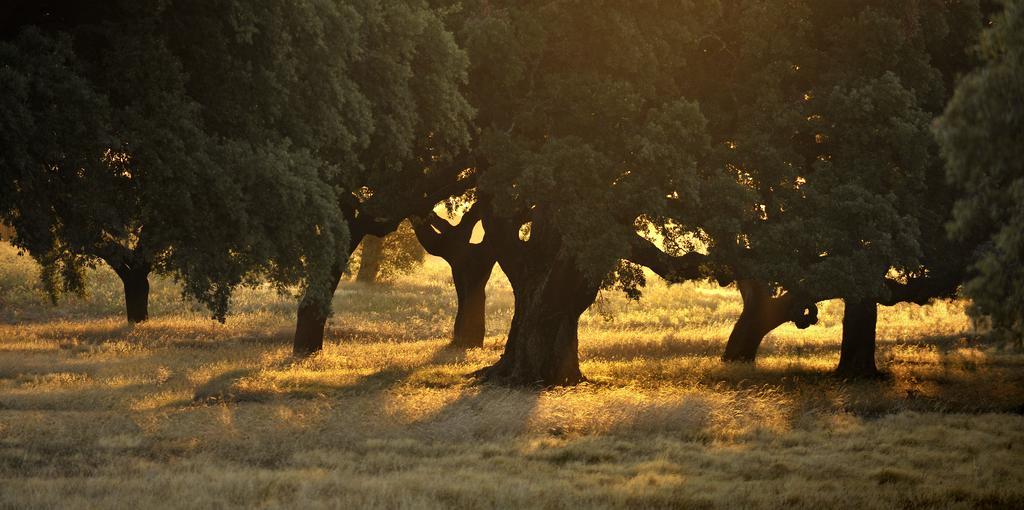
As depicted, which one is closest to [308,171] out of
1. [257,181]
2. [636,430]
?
[257,181]

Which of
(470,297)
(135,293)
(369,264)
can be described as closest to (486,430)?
(470,297)

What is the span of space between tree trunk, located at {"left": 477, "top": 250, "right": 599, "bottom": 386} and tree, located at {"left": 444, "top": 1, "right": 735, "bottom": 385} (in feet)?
7.62

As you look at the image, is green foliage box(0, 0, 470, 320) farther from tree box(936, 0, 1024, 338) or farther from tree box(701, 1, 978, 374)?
tree box(936, 0, 1024, 338)

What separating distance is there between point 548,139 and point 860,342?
418 inches

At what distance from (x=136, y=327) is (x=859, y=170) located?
89.9 ft

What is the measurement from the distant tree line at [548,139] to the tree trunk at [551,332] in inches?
2.4

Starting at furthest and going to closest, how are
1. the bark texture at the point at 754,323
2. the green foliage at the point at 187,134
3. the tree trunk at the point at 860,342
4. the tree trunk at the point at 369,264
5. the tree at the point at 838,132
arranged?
1. the tree trunk at the point at 369,264
2. the bark texture at the point at 754,323
3. the tree trunk at the point at 860,342
4. the tree at the point at 838,132
5. the green foliage at the point at 187,134

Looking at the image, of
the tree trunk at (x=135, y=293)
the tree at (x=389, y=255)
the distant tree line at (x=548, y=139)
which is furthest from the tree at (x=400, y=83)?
the tree at (x=389, y=255)

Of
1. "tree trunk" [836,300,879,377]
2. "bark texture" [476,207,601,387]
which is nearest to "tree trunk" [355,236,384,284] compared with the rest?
"bark texture" [476,207,601,387]

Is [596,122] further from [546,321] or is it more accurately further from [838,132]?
[546,321]

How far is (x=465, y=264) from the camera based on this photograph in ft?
111

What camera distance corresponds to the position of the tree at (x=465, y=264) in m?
33.8

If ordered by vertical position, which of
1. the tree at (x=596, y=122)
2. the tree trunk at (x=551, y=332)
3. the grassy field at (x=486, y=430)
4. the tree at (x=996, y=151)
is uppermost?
the tree at (x=596, y=122)

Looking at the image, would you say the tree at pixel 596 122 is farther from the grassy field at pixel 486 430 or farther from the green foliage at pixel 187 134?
the green foliage at pixel 187 134
